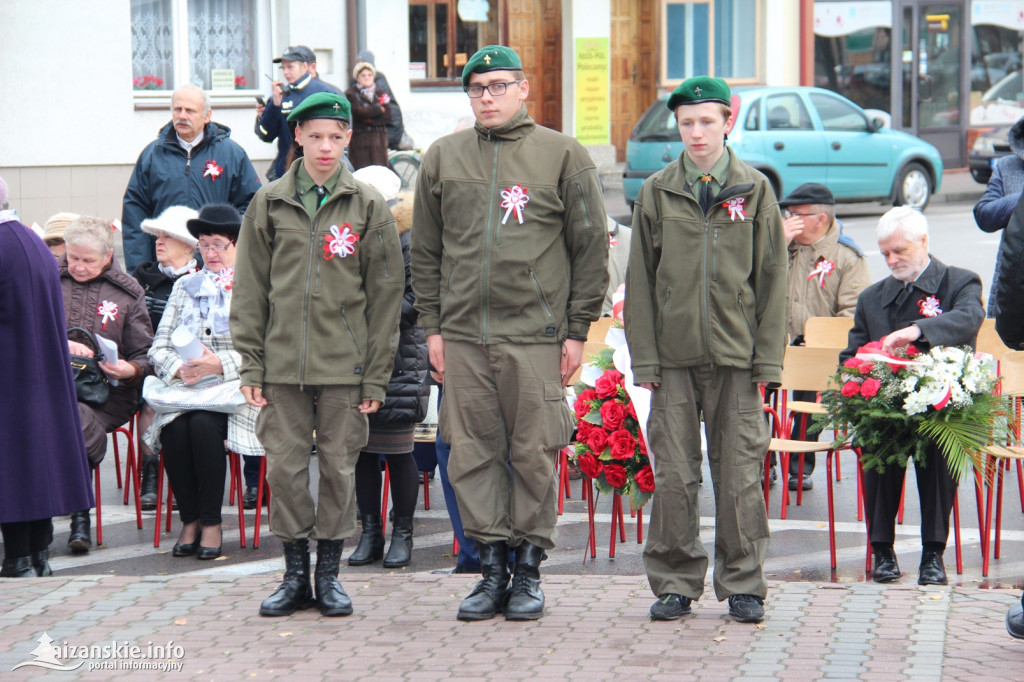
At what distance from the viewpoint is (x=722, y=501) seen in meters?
5.21

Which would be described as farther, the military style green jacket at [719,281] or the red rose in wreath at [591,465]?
the red rose in wreath at [591,465]

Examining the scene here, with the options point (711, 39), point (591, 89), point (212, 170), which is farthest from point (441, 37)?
point (212, 170)

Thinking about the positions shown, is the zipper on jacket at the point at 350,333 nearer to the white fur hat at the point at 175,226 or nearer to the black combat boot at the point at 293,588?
the black combat boot at the point at 293,588

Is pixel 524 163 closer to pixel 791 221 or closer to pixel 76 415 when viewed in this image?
pixel 76 415

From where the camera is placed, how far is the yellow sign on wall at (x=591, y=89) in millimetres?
23266

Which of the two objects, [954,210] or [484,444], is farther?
[954,210]

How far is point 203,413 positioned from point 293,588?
1.60 m

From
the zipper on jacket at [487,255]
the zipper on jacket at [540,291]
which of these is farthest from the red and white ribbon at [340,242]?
the zipper on jacket at [540,291]

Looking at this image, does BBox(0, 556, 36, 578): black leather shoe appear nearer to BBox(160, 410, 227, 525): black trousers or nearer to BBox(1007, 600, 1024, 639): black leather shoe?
BBox(160, 410, 227, 525): black trousers

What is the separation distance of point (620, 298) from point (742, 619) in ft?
9.16

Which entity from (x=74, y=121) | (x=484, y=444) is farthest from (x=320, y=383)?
(x=74, y=121)

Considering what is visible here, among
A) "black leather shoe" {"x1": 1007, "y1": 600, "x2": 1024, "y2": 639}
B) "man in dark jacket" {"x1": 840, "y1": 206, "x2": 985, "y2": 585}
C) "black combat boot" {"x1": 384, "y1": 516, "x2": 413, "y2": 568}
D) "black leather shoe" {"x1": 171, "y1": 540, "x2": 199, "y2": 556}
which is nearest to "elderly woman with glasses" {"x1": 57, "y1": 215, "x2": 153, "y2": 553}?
"black leather shoe" {"x1": 171, "y1": 540, "x2": 199, "y2": 556}

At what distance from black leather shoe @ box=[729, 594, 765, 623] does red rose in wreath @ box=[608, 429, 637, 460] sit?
1238 millimetres

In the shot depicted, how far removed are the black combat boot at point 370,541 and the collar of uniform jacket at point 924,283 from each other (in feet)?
8.59
